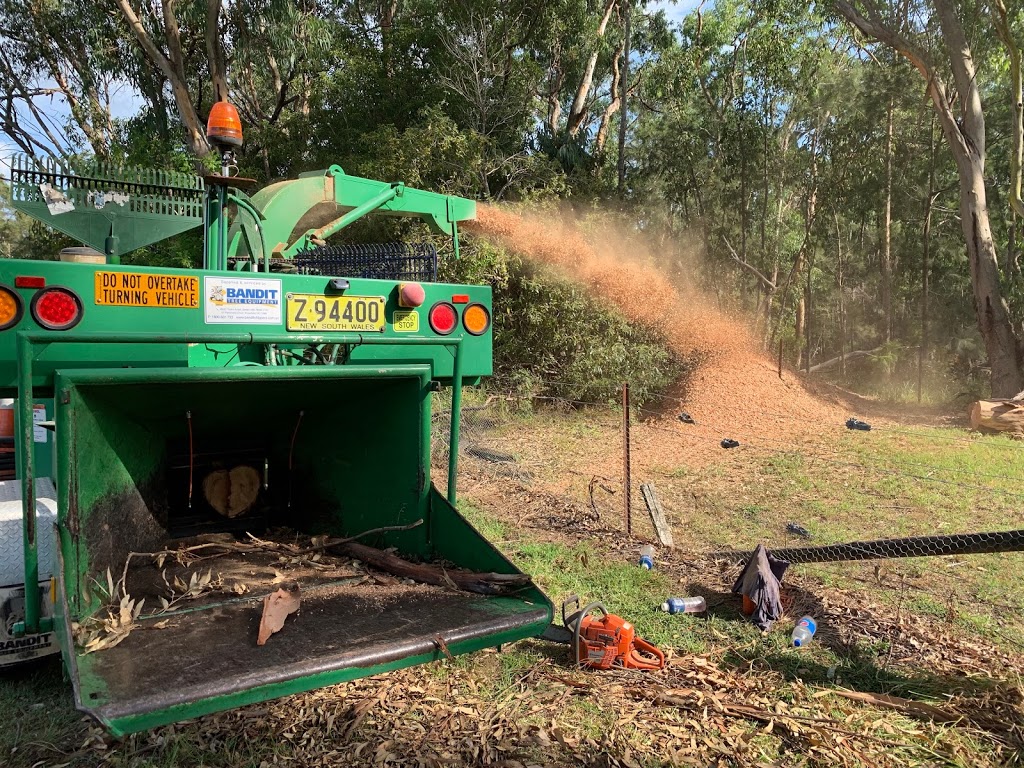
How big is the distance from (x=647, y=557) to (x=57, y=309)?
4.35 metres

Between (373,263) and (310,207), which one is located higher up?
A: (310,207)

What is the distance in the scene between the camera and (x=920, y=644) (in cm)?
431

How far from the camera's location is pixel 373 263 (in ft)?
17.4

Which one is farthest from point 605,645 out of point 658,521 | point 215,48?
point 215,48

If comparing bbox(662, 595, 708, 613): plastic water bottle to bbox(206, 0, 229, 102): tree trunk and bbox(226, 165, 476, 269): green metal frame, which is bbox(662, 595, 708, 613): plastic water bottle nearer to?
bbox(226, 165, 476, 269): green metal frame

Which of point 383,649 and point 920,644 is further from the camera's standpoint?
point 920,644

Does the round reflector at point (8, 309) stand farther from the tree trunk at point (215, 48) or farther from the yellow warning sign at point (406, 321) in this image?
the tree trunk at point (215, 48)

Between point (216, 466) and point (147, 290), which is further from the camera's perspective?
point (216, 466)

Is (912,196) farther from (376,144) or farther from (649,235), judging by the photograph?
(376,144)

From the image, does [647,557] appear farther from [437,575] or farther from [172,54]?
[172,54]

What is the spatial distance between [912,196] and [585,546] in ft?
80.2

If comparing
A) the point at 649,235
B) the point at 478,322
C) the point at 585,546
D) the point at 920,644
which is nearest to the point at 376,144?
the point at 649,235

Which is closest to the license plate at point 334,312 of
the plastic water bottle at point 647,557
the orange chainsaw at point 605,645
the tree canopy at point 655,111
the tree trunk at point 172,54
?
the orange chainsaw at point 605,645

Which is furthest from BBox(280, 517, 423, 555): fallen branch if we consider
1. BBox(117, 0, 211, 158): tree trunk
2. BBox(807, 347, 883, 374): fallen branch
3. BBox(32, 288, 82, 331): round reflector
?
BBox(807, 347, 883, 374): fallen branch
